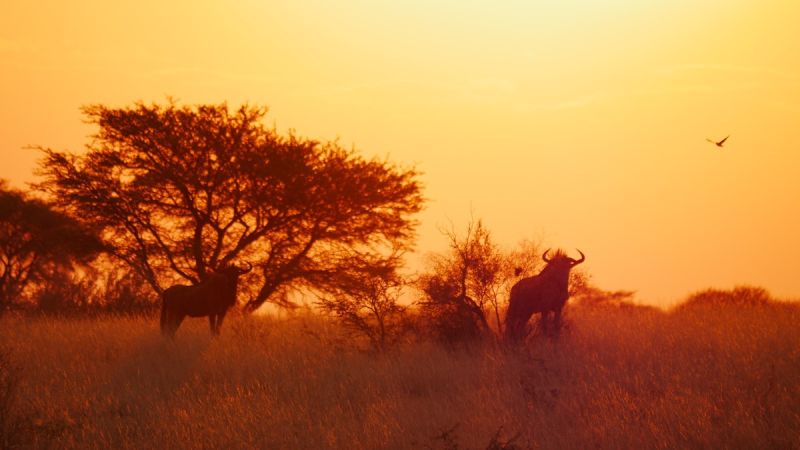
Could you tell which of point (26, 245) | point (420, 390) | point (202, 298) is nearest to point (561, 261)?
point (420, 390)

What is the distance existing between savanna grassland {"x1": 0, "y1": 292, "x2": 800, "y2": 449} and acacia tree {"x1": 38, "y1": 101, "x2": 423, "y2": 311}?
581cm

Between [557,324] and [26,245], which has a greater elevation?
[26,245]

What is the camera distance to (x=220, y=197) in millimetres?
20844

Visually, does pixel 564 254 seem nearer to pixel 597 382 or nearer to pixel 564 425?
pixel 597 382

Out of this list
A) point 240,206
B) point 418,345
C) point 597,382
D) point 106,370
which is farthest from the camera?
point 240,206

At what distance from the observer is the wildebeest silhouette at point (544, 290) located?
1241 cm

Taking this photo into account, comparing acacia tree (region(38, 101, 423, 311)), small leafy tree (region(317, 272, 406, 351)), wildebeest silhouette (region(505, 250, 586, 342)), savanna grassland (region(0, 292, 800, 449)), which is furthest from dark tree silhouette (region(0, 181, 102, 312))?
wildebeest silhouette (region(505, 250, 586, 342))

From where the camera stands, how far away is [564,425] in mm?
8633

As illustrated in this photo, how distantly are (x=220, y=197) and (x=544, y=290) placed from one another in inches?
443

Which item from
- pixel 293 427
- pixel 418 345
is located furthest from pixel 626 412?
pixel 418 345

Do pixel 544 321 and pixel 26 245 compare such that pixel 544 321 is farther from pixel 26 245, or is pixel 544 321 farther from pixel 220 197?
pixel 26 245

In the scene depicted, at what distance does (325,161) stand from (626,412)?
1395 cm

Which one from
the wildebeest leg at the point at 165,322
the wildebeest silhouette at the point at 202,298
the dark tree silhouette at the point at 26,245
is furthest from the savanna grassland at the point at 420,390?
the dark tree silhouette at the point at 26,245

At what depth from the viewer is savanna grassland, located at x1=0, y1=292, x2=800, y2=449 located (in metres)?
8.34
